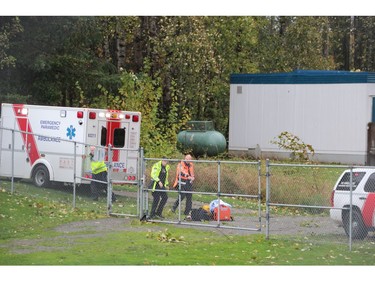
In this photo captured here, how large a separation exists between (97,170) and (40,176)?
2.73 m

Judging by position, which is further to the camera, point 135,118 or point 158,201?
point 135,118

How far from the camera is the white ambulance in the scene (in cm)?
2677

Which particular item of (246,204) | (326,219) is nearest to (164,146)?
(246,204)

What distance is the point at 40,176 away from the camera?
27.5m

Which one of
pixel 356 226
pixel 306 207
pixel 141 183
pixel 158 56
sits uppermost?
pixel 158 56

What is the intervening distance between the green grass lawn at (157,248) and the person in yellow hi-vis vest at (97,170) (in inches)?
124

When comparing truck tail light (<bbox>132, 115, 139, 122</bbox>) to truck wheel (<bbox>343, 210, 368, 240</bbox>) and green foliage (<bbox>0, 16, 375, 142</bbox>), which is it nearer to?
green foliage (<bbox>0, 16, 375, 142</bbox>)

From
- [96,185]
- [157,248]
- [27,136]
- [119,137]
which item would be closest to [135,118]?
[119,137]

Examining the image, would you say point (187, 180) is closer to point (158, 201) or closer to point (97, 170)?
point (158, 201)

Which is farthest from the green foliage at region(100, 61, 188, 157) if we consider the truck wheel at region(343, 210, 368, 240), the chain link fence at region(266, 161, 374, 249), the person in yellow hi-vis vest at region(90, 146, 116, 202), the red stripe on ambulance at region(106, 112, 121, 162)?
the truck wheel at region(343, 210, 368, 240)

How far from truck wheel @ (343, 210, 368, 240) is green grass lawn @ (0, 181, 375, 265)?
0.26 m

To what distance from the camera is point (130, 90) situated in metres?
35.2

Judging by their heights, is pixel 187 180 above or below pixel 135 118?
below

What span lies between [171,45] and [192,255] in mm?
25396
